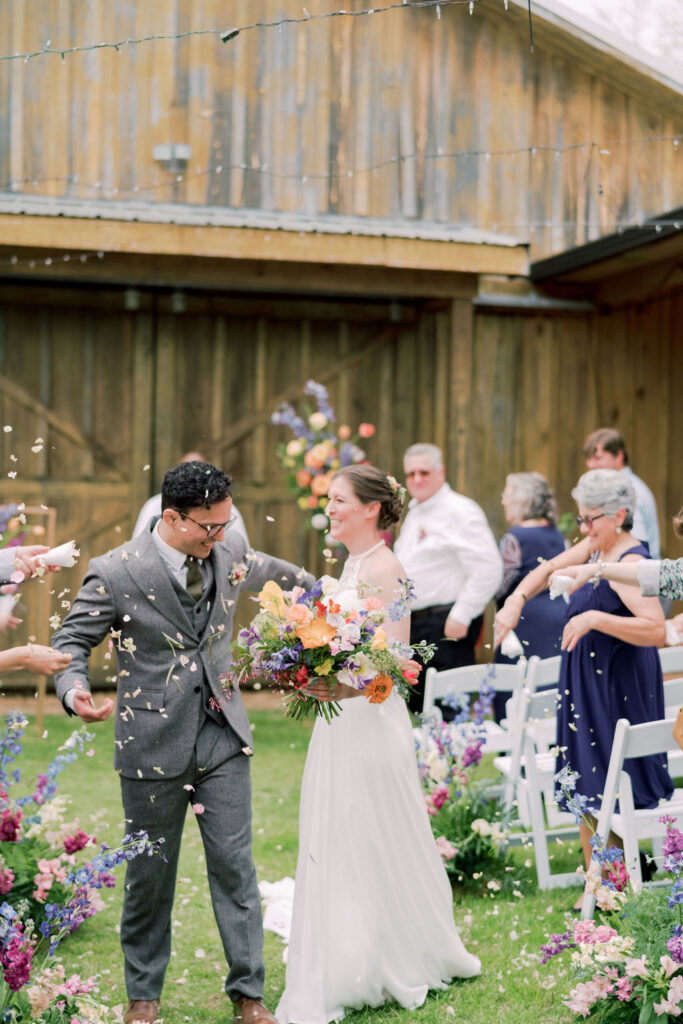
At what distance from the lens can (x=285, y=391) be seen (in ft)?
33.3

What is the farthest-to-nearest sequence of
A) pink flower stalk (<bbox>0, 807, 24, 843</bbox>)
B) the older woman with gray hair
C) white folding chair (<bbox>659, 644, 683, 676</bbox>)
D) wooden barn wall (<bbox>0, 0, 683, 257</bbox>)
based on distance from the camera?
wooden barn wall (<bbox>0, 0, 683, 257</bbox>) → white folding chair (<bbox>659, 644, 683, 676</bbox>) → pink flower stalk (<bbox>0, 807, 24, 843</bbox>) → the older woman with gray hair

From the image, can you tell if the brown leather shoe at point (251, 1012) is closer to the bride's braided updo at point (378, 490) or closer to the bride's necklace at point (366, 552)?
the bride's necklace at point (366, 552)

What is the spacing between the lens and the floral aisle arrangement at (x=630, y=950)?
3.63 m

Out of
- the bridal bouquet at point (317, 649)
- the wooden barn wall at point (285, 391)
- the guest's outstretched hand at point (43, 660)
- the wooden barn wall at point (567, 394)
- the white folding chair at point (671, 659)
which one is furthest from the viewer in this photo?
the wooden barn wall at point (567, 394)

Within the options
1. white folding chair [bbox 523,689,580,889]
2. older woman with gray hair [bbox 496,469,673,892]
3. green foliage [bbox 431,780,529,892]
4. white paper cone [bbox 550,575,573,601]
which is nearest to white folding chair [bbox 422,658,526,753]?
white folding chair [bbox 523,689,580,889]

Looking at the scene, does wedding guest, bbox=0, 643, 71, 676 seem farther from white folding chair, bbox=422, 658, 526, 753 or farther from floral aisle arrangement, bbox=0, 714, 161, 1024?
white folding chair, bbox=422, 658, 526, 753

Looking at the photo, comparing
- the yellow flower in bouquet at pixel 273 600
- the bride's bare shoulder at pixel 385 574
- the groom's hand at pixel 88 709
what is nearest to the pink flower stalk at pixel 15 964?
the groom's hand at pixel 88 709

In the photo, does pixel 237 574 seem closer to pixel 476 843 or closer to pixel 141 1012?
pixel 141 1012

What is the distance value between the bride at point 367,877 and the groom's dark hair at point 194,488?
71 cm

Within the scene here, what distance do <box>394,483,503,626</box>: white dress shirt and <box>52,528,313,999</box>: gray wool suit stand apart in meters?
3.07

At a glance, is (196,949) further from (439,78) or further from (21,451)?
(439,78)

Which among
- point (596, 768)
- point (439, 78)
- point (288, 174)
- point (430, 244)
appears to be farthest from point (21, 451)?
point (596, 768)

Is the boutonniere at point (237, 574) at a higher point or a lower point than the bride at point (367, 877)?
higher

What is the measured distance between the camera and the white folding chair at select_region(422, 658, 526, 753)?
607 centimetres
